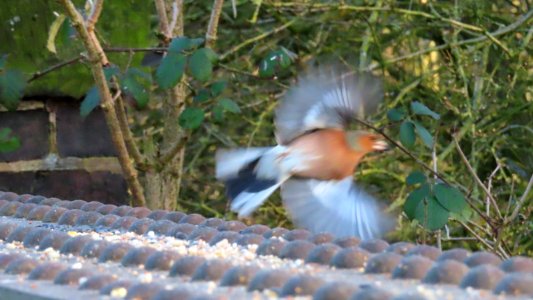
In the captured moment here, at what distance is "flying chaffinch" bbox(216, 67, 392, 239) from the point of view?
15.0 ft

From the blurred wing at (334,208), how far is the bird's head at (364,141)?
15 cm

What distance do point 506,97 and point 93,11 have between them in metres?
2.58

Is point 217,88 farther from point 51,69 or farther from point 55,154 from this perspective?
point 55,154

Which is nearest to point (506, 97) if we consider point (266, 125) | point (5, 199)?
point (266, 125)

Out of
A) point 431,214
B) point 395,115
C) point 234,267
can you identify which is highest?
point 395,115

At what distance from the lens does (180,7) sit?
5.28 meters

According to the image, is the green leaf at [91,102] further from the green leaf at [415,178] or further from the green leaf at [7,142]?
the green leaf at [415,178]

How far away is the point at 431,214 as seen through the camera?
4074 millimetres

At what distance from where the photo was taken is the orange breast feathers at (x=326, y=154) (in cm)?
472

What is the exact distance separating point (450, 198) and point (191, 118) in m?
1.37

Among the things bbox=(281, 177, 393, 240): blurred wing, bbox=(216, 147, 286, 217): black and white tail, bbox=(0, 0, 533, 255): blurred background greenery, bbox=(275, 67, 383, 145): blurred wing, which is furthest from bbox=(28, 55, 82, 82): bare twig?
bbox=(281, 177, 393, 240): blurred wing

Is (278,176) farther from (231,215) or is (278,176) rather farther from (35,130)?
(231,215)

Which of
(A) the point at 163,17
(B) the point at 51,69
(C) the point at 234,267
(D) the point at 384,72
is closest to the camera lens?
(C) the point at 234,267

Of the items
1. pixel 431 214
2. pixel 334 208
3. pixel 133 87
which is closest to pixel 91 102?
pixel 133 87
